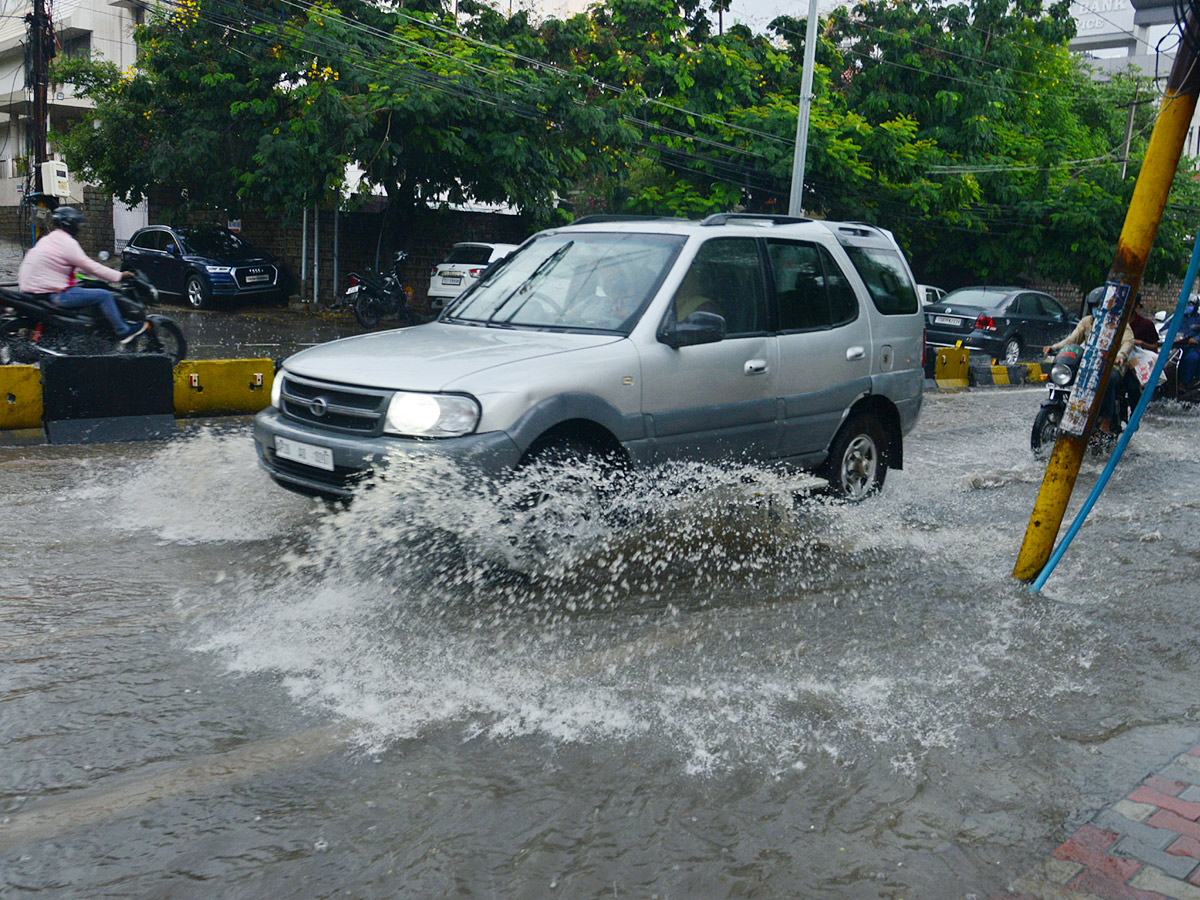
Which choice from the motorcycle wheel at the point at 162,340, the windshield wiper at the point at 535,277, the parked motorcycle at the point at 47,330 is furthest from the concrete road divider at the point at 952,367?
the windshield wiper at the point at 535,277

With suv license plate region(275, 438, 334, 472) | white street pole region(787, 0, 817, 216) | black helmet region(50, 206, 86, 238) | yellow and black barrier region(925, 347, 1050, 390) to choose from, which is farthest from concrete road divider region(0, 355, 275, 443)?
white street pole region(787, 0, 817, 216)

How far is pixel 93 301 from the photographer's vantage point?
1009cm

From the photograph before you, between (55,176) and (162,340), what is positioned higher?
(55,176)

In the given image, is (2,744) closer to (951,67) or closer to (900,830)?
(900,830)

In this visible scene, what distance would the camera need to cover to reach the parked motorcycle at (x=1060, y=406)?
9.20m

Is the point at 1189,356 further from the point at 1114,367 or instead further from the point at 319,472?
the point at 319,472

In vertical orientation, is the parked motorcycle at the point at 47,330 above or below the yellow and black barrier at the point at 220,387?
above

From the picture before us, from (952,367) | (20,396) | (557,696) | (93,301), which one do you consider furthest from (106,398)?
(952,367)

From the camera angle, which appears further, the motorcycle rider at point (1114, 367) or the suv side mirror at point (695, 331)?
the motorcycle rider at point (1114, 367)

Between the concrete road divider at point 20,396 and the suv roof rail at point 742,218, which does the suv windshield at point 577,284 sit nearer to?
the suv roof rail at point 742,218

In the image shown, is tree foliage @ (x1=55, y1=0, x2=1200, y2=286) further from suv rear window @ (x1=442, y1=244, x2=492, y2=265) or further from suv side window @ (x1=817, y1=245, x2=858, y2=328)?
suv side window @ (x1=817, y1=245, x2=858, y2=328)

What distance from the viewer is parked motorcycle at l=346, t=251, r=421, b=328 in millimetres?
21609

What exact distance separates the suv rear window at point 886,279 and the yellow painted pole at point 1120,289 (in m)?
1.86

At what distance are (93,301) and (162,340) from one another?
949 mm
